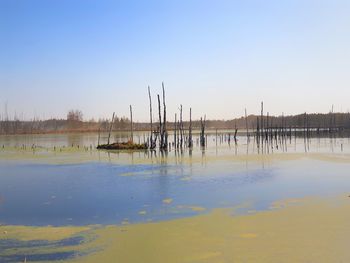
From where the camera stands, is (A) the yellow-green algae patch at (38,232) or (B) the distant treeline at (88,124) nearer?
(A) the yellow-green algae patch at (38,232)

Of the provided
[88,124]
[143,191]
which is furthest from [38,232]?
[88,124]

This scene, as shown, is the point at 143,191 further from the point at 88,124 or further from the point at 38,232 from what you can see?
the point at 88,124

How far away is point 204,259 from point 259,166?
38.7 feet

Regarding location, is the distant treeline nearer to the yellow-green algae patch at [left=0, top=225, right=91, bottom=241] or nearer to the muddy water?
the muddy water

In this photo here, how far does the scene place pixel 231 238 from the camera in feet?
21.4

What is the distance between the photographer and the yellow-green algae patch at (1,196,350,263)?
18.5 feet

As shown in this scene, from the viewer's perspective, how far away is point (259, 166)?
665 inches

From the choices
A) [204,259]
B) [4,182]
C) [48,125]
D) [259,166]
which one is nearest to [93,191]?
[4,182]

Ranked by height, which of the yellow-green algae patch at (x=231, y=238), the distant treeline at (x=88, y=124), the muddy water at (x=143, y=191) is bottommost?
the yellow-green algae patch at (x=231, y=238)

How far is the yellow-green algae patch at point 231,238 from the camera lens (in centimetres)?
565

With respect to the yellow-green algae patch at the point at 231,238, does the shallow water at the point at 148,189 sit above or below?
above

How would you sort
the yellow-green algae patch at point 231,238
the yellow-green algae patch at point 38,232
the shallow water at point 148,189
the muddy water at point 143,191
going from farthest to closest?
1. the shallow water at point 148,189
2. the muddy water at point 143,191
3. the yellow-green algae patch at point 38,232
4. the yellow-green algae patch at point 231,238

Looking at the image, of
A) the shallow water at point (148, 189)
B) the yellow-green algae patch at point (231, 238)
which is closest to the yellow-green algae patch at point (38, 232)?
the yellow-green algae patch at point (231, 238)

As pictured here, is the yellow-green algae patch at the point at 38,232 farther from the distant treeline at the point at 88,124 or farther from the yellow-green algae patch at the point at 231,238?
the distant treeline at the point at 88,124
